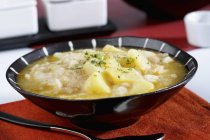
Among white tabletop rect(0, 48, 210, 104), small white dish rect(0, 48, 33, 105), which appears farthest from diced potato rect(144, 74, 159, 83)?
small white dish rect(0, 48, 33, 105)

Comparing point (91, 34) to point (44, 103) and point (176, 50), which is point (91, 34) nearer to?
point (176, 50)

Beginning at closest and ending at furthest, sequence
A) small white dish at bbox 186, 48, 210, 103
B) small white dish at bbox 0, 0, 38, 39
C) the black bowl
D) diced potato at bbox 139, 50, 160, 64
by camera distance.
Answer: the black bowl, diced potato at bbox 139, 50, 160, 64, small white dish at bbox 186, 48, 210, 103, small white dish at bbox 0, 0, 38, 39

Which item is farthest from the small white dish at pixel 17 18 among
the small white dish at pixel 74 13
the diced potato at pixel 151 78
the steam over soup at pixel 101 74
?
the diced potato at pixel 151 78

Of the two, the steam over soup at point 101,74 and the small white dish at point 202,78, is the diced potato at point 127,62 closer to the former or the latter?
the steam over soup at point 101,74

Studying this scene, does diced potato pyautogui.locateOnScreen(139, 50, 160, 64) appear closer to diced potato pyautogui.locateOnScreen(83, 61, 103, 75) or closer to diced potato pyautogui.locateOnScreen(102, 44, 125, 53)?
diced potato pyautogui.locateOnScreen(102, 44, 125, 53)

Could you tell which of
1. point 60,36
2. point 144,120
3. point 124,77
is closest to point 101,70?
point 124,77

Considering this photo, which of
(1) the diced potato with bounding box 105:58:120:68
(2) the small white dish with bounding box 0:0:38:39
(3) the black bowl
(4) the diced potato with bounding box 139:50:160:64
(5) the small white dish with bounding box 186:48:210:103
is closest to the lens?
(3) the black bowl

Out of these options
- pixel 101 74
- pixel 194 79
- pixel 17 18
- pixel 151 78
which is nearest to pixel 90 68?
pixel 101 74

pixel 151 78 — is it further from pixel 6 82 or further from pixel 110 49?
pixel 6 82
